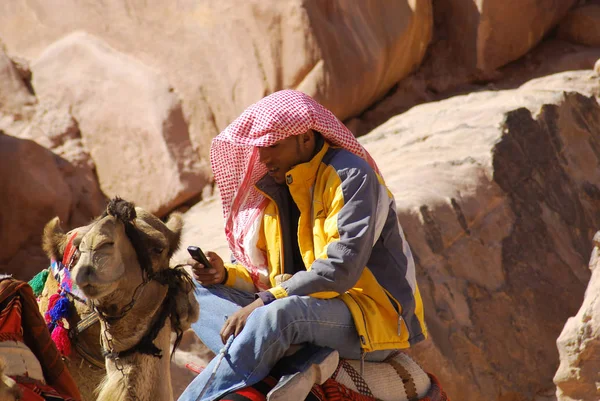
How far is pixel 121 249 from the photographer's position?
3.42 meters

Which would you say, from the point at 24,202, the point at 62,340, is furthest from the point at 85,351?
the point at 24,202

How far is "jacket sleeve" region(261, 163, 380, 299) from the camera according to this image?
3.82 meters

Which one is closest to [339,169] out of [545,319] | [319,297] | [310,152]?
[310,152]

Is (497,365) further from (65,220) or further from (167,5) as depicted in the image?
(167,5)

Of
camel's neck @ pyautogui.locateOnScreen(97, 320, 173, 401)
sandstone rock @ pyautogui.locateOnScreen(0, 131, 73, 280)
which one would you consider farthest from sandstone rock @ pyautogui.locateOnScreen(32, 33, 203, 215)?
camel's neck @ pyautogui.locateOnScreen(97, 320, 173, 401)

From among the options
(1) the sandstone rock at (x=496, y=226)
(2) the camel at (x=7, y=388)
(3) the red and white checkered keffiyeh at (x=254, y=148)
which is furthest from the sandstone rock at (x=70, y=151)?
(2) the camel at (x=7, y=388)

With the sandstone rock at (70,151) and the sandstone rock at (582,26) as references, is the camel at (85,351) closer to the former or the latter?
the sandstone rock at (70,151)

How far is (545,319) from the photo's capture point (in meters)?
7.36

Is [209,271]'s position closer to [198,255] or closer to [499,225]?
[198,255]

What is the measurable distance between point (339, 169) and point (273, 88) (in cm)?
537

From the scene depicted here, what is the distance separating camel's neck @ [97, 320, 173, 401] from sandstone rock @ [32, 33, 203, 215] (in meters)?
5.62

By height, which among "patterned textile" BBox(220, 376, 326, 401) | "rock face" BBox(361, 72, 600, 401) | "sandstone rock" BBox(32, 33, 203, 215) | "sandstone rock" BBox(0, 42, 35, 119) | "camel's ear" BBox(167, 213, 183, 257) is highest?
"camel's ear" BBox(167, 213, 183, 257)

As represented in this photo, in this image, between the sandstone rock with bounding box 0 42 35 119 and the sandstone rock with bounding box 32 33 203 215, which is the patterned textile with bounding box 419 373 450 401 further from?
the sandstone rock with bounding box 0 42 35 119

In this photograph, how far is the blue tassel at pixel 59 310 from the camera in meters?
4.09
